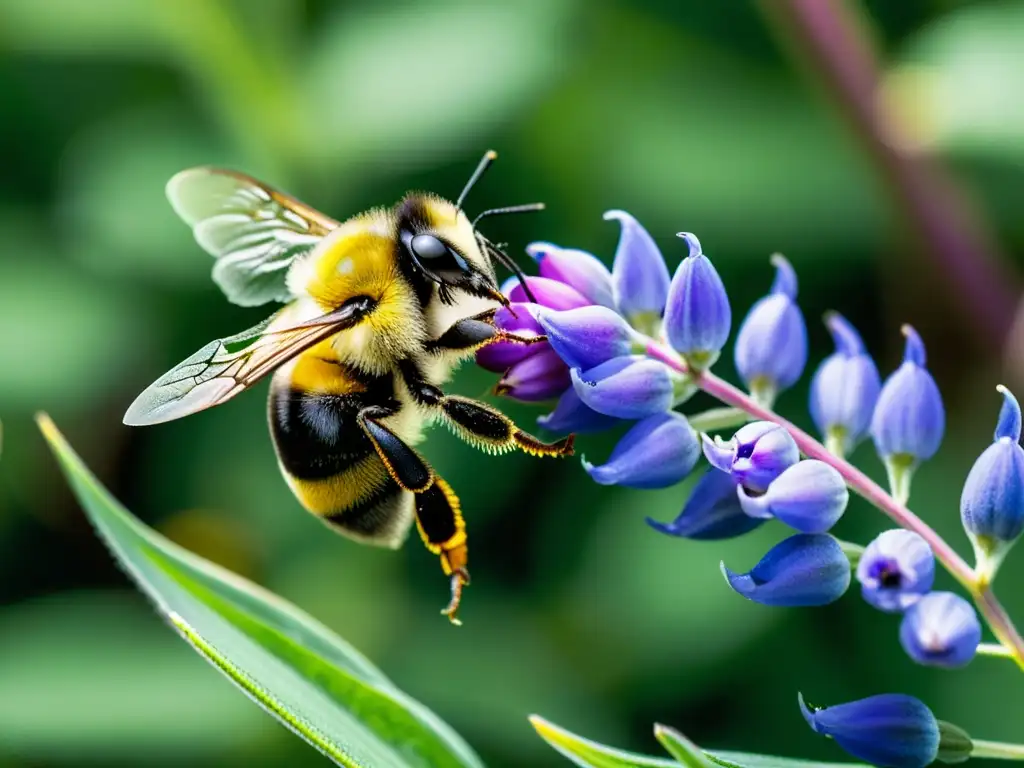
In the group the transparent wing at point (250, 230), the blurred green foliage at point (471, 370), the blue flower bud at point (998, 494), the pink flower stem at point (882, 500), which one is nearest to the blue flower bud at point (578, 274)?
the pink flower stem at point (882, 500)

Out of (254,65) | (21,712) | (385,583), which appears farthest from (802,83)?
(21,712)

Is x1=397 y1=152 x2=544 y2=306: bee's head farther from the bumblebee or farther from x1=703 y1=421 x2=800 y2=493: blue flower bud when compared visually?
x1=703 y1=421 x2=800 y2=493: blue flower bud

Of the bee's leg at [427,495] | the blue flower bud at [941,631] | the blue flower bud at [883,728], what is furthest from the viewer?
the bee's leg at [427,495]

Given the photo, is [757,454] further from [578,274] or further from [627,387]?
[578,274]

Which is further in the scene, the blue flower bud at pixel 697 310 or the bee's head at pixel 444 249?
the bee's head at pixel 444 249

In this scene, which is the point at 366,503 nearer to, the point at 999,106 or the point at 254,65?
the point at 254,65

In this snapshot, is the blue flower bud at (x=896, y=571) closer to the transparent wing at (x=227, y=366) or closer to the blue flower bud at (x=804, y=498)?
the blue flower bud at (x=804, y=498)

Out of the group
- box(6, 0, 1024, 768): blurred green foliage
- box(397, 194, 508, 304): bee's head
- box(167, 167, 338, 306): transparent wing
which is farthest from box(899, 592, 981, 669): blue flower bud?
box(6, 0, 1024, 768): blurred green foliage
